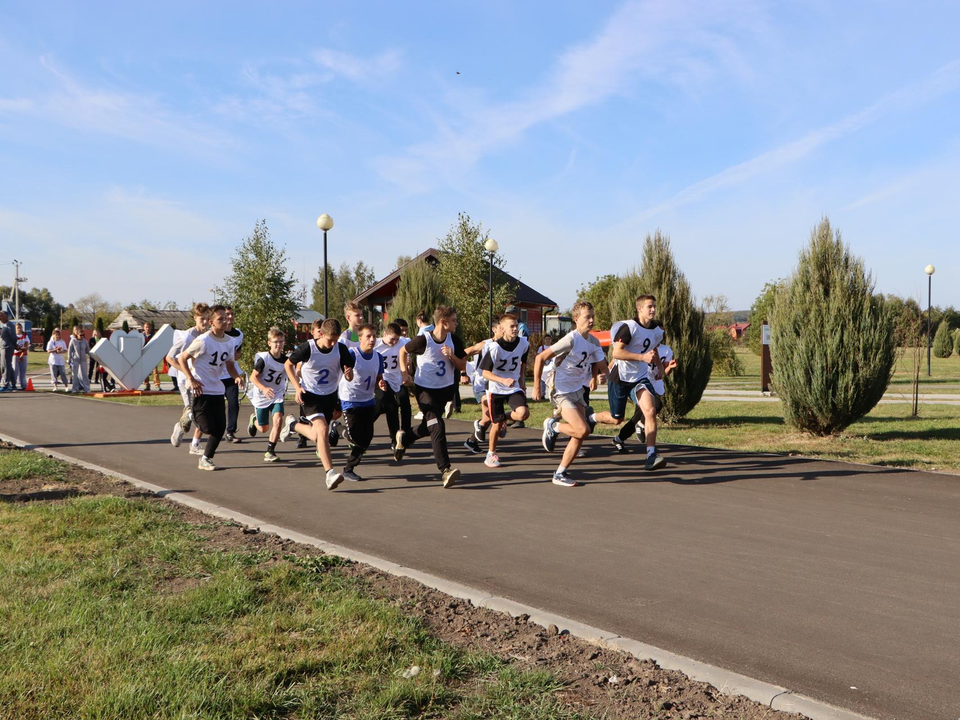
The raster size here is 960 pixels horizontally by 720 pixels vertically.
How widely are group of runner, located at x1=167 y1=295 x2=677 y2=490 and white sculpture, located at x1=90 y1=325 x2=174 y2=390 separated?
46.3 ft

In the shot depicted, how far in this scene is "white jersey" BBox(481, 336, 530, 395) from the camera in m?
9.80

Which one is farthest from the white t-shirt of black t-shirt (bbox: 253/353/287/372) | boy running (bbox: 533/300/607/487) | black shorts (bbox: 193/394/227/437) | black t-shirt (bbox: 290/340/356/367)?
boy running (bbox: 533/300/607/487)

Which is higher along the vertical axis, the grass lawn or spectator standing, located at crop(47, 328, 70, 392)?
spectator standing, located at crop(47, 328, 70, 392)

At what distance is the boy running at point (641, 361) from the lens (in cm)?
1002

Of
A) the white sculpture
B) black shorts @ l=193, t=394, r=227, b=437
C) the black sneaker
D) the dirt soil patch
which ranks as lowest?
the dirt soil patch

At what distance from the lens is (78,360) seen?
2588 centimetres

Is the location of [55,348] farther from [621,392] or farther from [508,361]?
[621,392]

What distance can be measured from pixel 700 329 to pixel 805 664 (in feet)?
37.5

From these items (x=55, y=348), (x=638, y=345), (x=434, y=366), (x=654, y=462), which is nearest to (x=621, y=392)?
(x=638, y=345)

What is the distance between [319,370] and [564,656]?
5.90m

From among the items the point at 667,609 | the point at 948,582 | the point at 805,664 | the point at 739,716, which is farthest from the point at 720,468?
the point at 739,716

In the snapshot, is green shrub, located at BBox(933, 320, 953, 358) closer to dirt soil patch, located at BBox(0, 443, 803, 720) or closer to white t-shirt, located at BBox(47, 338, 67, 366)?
white t-shirt, located at BBox(47, 338, 67, 366)

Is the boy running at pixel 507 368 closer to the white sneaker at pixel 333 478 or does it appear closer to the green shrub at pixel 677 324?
the white sneaker at pixel 333 478

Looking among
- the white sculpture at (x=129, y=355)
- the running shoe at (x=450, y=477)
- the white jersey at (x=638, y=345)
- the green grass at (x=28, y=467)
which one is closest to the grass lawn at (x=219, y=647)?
the running shoe at (x=450, y=477)
